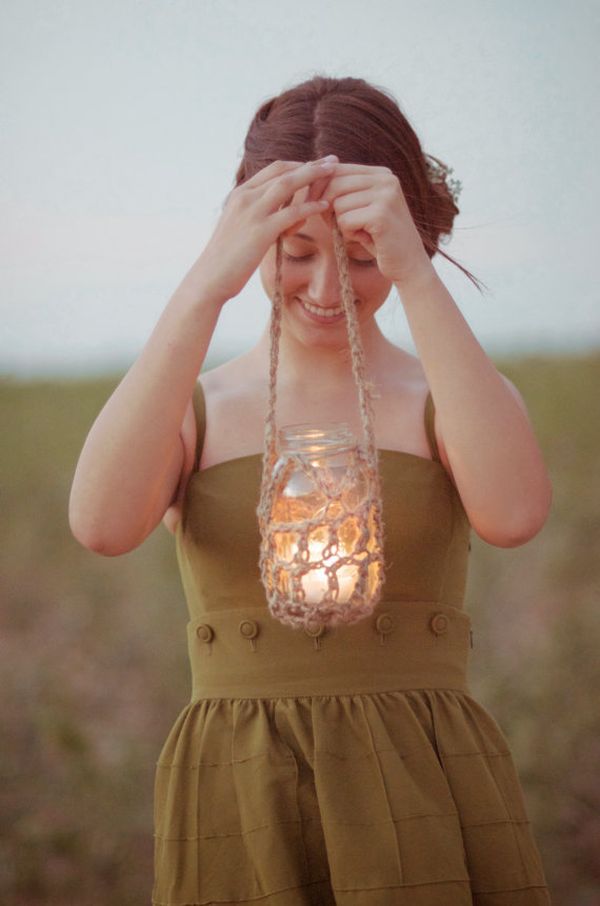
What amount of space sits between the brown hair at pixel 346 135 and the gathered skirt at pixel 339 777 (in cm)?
44

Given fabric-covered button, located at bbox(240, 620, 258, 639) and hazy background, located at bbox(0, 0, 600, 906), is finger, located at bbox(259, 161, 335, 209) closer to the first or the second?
fabric-covered button, located at bbox(240, 620, 258, 639)

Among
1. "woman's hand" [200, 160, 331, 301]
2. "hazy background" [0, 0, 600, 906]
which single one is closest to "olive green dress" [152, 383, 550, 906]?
"woman's hand" [200, 160, 331, 301]

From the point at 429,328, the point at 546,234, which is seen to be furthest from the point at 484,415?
the point at 546,234

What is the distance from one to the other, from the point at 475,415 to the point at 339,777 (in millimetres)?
376

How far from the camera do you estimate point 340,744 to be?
1135 millimetres

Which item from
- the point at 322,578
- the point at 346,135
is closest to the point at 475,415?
the point at 322,578

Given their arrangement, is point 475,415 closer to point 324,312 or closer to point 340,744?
point 324,312

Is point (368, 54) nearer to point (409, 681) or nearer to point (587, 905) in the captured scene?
point (409, 681)

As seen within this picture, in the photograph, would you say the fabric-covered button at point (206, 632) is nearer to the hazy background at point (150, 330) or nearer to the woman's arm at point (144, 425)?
the woman's arm at point (144, 425)

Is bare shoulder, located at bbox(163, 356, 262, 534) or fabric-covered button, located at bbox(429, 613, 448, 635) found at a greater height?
bare shoulder, located at bbox(163, 356, 262, 534)

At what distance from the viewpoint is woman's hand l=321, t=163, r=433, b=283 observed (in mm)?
1070

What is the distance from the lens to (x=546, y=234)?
7.34ft

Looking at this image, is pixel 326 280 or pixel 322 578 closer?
pixel 322 578

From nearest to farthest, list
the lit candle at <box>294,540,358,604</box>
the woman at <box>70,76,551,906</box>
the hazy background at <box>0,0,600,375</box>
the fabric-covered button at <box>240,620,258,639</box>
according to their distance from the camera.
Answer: the lit candle at <box>294,540,358,604</box>, the woman at <box>70,76,551,906</box>, the fabric-covered button at <box>240,620,258,639</box>, the hazy background at <box>0,0,600,375</box>
